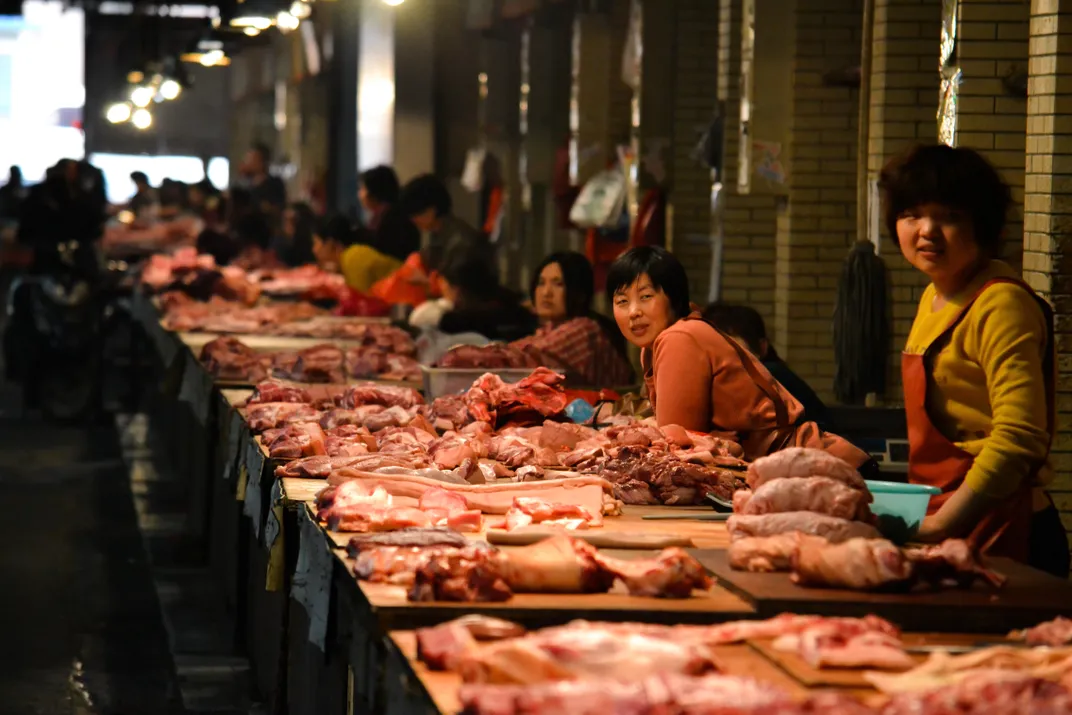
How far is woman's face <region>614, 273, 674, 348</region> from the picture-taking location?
5758mm

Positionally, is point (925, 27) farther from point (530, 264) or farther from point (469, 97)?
point (469, 97)

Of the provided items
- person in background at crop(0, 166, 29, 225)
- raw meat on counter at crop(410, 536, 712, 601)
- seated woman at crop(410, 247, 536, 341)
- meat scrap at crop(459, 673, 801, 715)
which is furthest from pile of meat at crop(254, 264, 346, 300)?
person in background at crop(0, 166, 29, 225)

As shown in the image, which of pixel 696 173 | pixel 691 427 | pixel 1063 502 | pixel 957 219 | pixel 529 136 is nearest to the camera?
pixel 957 219

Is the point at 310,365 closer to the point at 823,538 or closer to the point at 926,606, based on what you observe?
the point at 823,538

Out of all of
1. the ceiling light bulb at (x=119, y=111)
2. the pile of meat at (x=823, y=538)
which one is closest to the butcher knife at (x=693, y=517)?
the pile of meat at (x=823, y=538)

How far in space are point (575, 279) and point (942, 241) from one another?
3.87m

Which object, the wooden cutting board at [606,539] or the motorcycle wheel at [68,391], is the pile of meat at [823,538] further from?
the motorcycle wheel at [68,391]

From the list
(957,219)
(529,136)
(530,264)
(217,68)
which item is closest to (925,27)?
(957,219)

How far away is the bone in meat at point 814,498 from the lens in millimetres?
4148

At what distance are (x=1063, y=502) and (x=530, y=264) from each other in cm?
1121

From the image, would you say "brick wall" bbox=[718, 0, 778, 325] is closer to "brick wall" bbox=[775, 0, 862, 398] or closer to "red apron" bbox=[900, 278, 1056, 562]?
"brick wall" bbox=[775, 0, 862, 398]

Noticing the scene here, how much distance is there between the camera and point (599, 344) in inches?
323

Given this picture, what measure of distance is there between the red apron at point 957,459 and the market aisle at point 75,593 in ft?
11.7

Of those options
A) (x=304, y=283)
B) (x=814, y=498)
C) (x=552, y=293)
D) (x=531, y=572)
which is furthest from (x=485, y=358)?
(x=304, y=283)
